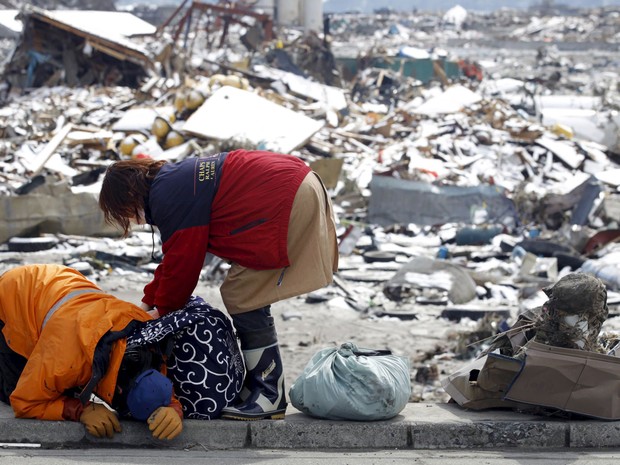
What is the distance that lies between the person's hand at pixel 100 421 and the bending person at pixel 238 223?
48 cm

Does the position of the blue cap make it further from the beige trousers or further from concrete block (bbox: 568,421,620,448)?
concrete block (bbox: 568,421,620,448)

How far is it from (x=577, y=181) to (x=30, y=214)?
26.6 feet

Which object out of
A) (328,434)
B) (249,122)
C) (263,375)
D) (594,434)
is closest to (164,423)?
(263,375)

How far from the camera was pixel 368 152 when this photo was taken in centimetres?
1778

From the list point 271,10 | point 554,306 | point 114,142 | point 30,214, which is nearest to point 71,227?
point 30,214

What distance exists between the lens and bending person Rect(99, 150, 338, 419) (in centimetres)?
412

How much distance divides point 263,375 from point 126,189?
104 centimetres

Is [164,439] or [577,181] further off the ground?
[164,439]

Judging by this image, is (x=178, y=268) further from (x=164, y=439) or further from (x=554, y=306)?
(x=554, y=306)

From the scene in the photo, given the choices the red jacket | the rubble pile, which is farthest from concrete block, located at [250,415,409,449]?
the rubble pile

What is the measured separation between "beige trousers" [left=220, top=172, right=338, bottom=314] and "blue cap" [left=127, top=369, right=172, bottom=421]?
1.59ft

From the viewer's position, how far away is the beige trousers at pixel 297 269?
4.19m

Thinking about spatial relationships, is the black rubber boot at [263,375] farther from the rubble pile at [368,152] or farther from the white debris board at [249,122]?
the white debris board at [249,122]

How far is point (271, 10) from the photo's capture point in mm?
52219
